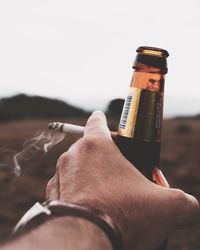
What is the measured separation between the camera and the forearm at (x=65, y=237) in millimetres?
826

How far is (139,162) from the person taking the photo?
134 centimetres

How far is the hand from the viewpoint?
99cm

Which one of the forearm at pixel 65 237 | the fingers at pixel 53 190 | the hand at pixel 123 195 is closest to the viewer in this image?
the forearm at pixel 65 237

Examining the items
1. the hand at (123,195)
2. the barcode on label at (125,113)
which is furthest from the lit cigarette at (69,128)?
the hand at (123,195)

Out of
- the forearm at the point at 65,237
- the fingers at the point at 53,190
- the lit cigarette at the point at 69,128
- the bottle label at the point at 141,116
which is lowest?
the fingers at the point at 53,190

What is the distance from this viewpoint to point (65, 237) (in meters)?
0.87

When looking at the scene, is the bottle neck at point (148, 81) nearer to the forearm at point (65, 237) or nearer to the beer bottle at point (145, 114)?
the beer bottle at point (145, 114)

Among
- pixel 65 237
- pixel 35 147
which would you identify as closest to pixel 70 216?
pixel 65 237

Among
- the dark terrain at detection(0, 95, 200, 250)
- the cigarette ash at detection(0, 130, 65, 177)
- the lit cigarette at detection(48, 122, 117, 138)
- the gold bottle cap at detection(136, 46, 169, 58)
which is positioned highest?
the gold bottle cap at detection(136, 46, 169, 58)

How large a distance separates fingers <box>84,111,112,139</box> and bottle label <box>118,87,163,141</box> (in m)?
0.10

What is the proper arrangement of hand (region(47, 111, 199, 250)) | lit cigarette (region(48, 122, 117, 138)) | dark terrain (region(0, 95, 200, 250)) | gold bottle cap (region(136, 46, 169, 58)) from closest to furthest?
hand (region(47, 111, 199, 250))
lit cigarette (region(48, 122, 117, 138))
gold bottle cap (region(136, 46, 169, 58))
dark terrain (region(0, 95, 200, 250))

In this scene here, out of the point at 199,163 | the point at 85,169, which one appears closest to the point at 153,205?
the point at 85,169

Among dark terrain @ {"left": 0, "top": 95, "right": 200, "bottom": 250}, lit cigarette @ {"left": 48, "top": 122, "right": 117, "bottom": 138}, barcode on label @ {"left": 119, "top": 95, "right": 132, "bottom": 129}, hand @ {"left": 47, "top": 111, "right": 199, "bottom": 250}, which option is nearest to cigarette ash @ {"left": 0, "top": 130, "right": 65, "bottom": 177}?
lit cigarette @ {"left": 48, "top": 122, "right": 117, "bottom": 138}

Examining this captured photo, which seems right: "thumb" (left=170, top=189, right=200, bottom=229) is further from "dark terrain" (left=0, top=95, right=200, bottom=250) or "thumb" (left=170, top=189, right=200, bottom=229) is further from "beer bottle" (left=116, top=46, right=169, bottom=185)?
"dark terrain" (left=0, top=95, right=200, bottom=250)
